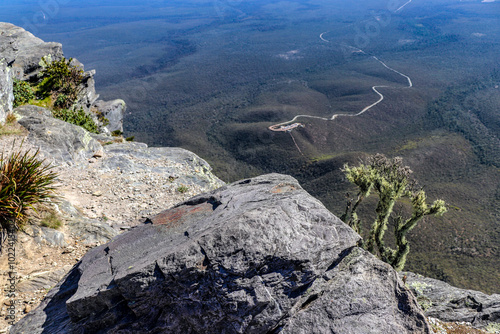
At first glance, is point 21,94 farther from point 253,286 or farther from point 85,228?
point 253,286

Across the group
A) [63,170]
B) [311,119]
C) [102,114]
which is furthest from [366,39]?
[63,170]

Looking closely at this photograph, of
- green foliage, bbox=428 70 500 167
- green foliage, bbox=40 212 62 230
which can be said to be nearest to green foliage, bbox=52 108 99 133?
green foliage, bbox=40 212 62 230

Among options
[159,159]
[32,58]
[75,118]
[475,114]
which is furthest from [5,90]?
[475,114]

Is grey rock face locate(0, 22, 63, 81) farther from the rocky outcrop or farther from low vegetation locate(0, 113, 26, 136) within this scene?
low vegetation locate(0, 113, 26, 136)

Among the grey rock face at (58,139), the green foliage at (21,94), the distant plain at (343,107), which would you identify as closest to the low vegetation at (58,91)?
the green foliage at (21,94)

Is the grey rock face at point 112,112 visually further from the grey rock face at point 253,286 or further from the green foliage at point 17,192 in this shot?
the grey rock face at point 253,286

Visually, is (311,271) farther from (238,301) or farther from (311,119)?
(311,119)

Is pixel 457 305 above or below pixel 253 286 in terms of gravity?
below

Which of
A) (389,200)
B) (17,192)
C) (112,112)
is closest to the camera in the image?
(17,192)
